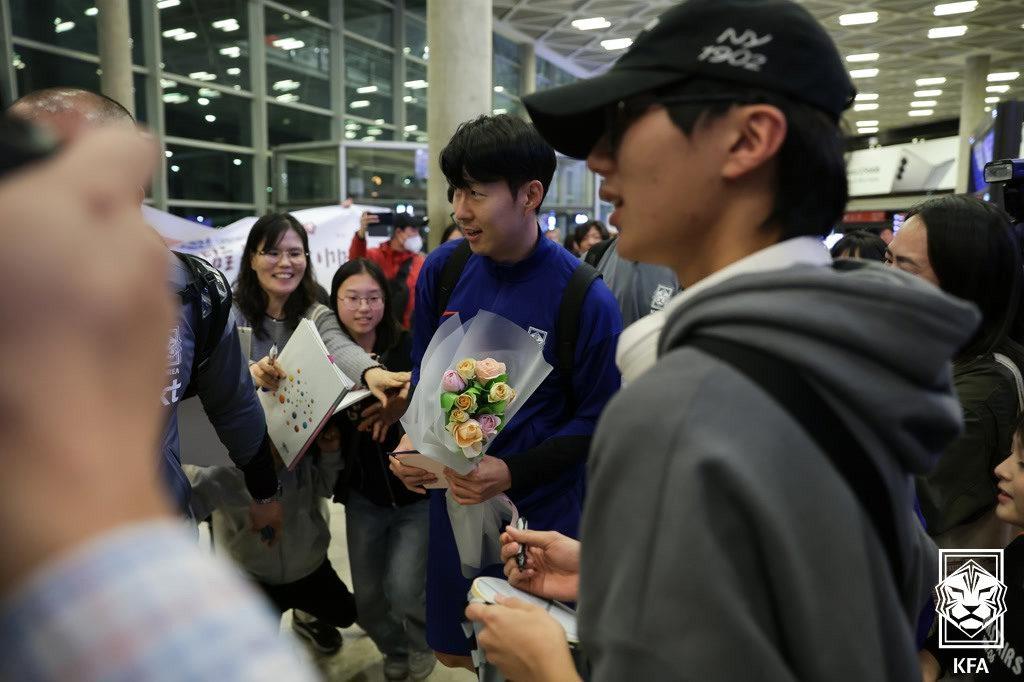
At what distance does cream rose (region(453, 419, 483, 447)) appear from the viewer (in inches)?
71.3

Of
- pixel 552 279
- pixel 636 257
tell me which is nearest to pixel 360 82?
pixel 552 279

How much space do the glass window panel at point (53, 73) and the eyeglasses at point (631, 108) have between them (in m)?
9.03

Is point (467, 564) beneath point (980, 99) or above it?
beneath

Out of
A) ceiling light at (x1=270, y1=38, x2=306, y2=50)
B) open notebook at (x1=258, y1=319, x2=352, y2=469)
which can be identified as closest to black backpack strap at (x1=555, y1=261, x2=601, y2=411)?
open notebook at (x1=258, y1=319, x2=352, y2=469)

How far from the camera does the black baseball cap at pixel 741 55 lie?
863 mm

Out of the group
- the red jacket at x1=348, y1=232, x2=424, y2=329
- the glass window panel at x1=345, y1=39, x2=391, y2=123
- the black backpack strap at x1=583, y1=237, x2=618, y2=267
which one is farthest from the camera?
the glass window panel at x1=345, y1=39, x2=391, y2=123

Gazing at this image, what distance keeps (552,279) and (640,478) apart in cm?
152

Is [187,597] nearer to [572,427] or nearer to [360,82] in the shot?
[572,427]

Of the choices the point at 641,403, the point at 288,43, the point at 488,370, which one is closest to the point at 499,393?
the point at 488,370

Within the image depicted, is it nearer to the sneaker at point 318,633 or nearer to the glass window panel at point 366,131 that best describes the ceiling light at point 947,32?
the glass window panel at point 366,131

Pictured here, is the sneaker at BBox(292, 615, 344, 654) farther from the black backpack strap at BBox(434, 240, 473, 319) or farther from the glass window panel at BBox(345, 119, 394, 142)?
the glass window panel at BBox(345, 119, 394, 142)

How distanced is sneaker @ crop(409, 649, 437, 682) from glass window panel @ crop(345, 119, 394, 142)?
1181cm

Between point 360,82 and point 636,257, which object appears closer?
point 636,257

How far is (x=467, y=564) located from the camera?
6.83 feet
